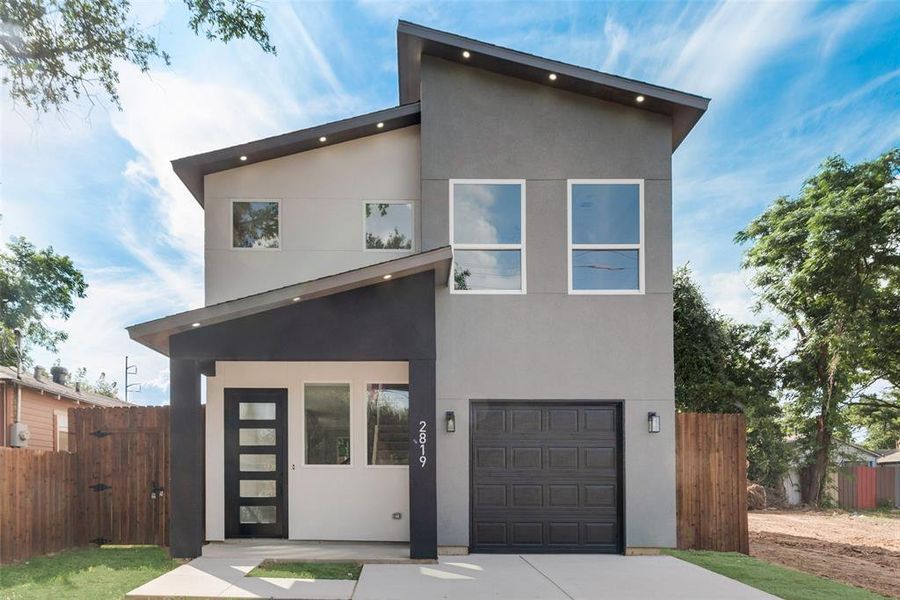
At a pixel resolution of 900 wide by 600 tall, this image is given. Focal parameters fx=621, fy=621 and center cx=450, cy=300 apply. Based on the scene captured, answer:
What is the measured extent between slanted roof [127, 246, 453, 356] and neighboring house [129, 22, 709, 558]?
0.35 m

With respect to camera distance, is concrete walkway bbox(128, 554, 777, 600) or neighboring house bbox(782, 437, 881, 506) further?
neighboring house bbox(782, 437, 881, 506)

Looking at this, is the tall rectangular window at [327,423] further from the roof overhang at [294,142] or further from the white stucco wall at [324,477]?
the roof overhang at [294,142]

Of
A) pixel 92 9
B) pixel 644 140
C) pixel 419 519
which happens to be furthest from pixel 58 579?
pixel 644 140

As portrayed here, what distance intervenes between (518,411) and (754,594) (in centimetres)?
339

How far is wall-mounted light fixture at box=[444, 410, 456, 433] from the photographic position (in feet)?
27.1

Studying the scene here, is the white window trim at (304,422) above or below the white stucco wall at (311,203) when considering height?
below

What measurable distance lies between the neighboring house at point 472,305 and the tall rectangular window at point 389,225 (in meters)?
0.03

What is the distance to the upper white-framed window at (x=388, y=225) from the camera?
9.08m

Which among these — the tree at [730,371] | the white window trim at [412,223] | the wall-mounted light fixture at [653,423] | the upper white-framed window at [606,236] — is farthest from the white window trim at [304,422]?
the tree at [730,371]

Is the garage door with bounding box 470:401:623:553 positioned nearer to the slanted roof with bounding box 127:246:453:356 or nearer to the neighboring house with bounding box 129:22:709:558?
the neighboring house with bounding box 129:22:709:558

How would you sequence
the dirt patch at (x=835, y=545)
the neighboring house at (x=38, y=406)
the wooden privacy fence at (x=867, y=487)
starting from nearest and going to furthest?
the dirt patch at (x=835, y=545), the neighboring house at (x=38, y=406), the wooden privacy fence at (x=867, y=487)

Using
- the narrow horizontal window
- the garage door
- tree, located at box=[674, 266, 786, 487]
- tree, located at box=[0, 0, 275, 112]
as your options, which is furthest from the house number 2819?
tree, located at box=[674, 266, 786, 487]

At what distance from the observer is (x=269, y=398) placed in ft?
29.5

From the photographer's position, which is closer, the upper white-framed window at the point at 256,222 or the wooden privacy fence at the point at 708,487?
the wooden privacy fence at the point at 708,487
